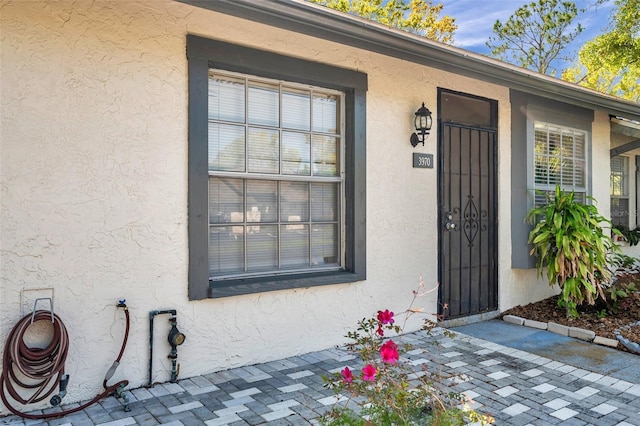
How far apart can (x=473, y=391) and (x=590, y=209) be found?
3286 millimetres

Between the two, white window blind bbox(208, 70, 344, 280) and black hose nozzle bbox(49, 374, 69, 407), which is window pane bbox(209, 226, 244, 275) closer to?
white window blind bbox(208, 70, 344, 280)

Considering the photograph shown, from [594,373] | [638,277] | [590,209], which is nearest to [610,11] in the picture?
[638,277]

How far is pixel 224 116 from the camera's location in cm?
384

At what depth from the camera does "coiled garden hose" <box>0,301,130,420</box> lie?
2.86 m

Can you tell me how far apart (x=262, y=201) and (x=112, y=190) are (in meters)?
1.23

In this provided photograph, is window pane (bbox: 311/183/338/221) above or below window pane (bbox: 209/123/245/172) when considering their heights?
below

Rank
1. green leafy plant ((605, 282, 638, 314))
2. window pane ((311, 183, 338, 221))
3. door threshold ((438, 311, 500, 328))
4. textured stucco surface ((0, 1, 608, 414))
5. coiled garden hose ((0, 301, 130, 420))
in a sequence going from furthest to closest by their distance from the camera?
green leafy plant ((605, 282, 638, 314))
door threshold ((438, 311, 500, 328))
window pane ((311, 183, 338, 221))
textured stucco surface ((0, 1, 608, 414))
coiled garden hose ((0, 301, 130, 420))

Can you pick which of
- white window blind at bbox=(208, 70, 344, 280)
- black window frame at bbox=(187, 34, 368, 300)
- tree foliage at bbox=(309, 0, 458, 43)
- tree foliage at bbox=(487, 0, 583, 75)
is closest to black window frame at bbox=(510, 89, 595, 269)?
black window frame at bbox=(187, 34, 368, 300)

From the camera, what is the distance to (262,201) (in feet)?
13.3

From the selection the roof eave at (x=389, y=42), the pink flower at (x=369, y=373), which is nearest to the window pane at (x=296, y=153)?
the roof eave at (x=389, y=42)

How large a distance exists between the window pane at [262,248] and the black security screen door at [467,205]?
1.99 m

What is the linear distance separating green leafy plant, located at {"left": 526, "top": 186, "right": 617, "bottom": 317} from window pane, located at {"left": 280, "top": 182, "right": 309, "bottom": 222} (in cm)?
292

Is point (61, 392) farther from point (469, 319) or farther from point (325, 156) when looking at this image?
point (469, 319)

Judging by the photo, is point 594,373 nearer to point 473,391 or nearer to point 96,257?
point 473,391
